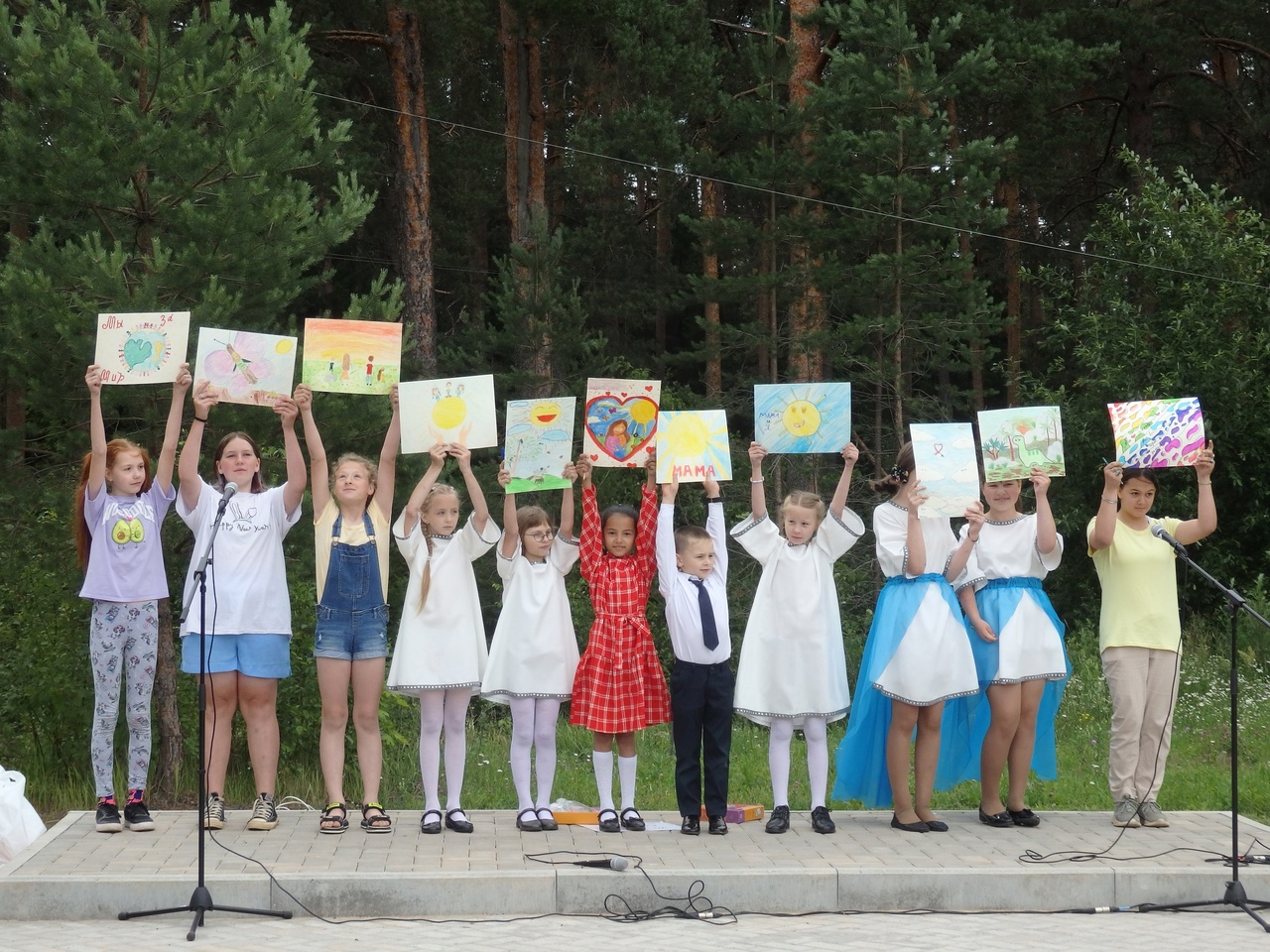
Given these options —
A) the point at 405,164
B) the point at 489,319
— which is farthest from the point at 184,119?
the point at 489,319

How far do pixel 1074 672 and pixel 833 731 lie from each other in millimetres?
3006

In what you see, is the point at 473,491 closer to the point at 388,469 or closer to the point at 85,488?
the point at 388,469

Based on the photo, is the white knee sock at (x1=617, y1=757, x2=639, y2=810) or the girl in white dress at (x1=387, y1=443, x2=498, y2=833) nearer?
the girl in white dress at (x1=387, y1=443, x2=498, y2=833)

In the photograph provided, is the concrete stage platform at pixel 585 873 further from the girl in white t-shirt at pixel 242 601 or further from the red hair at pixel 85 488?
the red hair at pixel 85 488

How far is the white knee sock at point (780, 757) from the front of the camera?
25.0 feet

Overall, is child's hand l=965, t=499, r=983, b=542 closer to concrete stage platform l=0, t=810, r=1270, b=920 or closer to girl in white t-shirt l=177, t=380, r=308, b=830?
concrete stage platform l=0, t=810, r=1270, b=920

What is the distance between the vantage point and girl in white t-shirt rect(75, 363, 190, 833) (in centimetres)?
737

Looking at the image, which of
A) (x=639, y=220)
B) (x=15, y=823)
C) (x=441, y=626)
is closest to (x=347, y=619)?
(x=441, y=626)

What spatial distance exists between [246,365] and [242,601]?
1.24 metres

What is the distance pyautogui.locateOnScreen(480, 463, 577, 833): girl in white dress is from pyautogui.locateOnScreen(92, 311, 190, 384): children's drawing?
1.82m

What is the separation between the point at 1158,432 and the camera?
768cm

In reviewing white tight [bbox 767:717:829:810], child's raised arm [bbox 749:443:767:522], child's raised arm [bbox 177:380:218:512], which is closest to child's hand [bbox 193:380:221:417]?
child's raised arm [bbox 177:380:218:512]

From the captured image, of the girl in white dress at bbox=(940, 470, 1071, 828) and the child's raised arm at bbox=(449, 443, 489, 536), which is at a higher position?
the child's raised arm at bbox=(449, 443, 489, 536)

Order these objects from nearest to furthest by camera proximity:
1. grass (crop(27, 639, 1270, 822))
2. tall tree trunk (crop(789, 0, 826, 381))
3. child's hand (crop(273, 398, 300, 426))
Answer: child's hand (crop(273, 398, 300, 426))
grass (crop(27, 639, 1270, 822))
tall tree trunk (crop(789, 0, 826, 381))
